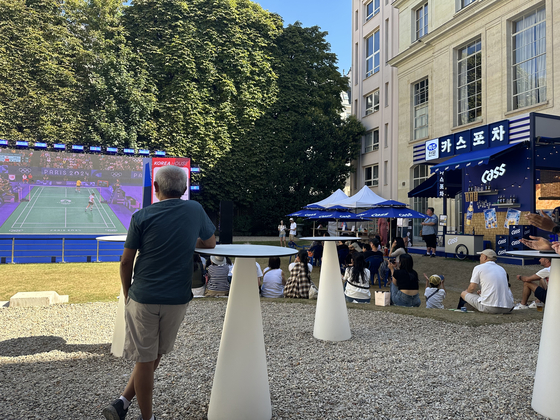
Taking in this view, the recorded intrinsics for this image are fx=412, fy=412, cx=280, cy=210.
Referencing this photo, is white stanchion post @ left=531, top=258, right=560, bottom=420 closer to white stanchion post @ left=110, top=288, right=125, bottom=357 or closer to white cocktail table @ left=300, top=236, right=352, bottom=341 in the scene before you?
white cocktail table @ left=300, top=236, right=352, bottom=341

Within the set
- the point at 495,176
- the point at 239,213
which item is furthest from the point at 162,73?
the point at 495,176

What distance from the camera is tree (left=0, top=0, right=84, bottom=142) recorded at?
22.1 meters

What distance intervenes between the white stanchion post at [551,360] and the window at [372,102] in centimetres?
2633

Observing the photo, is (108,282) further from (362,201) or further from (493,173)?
(493,173)

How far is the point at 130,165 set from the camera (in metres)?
17.3

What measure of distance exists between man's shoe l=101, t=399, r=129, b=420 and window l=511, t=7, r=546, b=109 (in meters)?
17.4

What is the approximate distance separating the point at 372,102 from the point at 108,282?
2304 centimetres

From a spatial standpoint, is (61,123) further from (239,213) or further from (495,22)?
(495,22)

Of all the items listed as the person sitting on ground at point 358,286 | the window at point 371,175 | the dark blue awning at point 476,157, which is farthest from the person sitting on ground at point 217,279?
the window at point 371,175

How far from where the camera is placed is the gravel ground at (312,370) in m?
3.04

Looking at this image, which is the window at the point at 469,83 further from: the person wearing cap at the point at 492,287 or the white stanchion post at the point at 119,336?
the white stanchion post at the point at 119,336

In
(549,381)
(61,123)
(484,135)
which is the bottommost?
(549,381)

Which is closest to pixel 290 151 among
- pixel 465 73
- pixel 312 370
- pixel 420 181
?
pixel 420 181

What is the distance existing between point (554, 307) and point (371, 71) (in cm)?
2805
